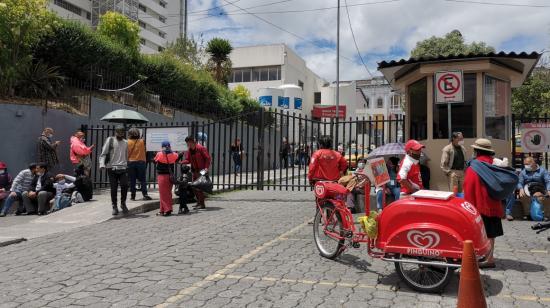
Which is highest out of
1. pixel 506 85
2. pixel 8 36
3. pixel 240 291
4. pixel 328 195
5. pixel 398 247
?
pixel 8 36

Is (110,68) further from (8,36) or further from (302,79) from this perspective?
(302,79)

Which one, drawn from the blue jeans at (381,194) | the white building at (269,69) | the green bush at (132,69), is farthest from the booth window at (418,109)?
the white building at (269,69)

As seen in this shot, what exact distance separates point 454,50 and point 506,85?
1907 cm

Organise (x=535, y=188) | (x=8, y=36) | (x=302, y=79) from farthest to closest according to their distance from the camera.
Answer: (x=302, y=79)
(x=8, y=36)
(x=535, y=188)

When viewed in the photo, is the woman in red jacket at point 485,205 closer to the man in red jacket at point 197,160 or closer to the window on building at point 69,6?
the man in red jacket at point 197,160

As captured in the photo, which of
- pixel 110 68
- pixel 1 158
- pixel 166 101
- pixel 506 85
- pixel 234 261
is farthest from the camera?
pixel 166 101

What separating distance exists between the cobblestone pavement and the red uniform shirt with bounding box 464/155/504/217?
71 cm

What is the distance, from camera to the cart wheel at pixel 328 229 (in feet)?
19.3

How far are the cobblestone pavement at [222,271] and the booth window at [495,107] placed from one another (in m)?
2.13

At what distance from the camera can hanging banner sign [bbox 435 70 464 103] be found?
8211 mm

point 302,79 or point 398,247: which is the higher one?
point 302,79

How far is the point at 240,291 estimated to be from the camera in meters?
4.84

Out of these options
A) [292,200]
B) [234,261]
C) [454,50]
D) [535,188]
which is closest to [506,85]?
[535,188]

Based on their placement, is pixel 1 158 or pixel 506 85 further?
pixel 1 158
